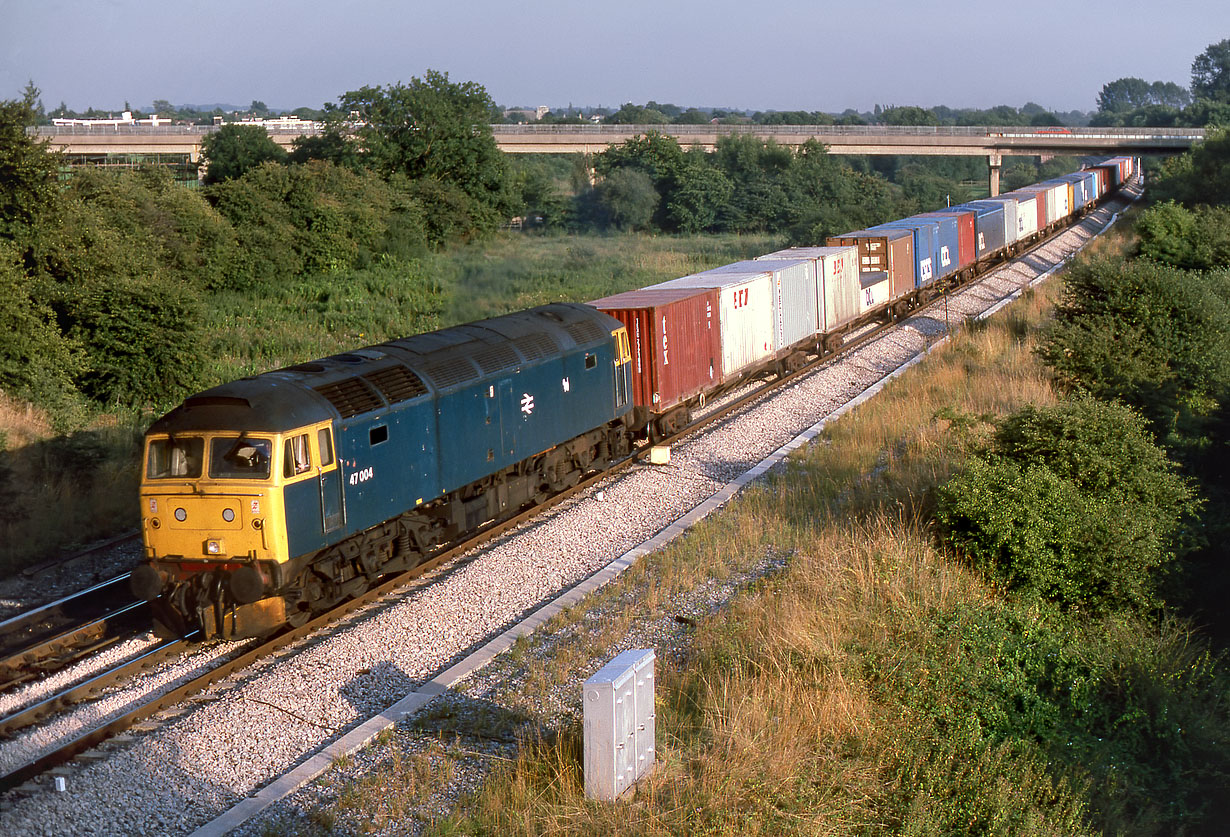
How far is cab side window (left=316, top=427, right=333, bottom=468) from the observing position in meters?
12.1

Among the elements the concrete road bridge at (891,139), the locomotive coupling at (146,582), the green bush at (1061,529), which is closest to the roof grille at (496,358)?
the locomotive coupling at (146,582)

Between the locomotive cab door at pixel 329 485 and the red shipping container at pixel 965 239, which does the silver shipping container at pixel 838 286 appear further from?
the locomotive cab door at pixel 329 485

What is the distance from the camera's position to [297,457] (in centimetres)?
1177

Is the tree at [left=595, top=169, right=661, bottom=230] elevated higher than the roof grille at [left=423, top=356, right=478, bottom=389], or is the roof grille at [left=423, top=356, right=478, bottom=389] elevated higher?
the tree at [left=595, top=169, right=661, bottom=230]

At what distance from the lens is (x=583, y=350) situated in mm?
17703

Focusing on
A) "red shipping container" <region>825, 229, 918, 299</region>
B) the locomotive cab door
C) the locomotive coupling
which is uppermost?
"red shipping container" <region>825, 229, 918, 299</region>

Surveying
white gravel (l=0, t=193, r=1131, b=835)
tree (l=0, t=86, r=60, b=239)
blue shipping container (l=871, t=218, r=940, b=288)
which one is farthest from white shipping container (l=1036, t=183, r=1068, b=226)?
tree (l=0, t=86, r=60, b=239)

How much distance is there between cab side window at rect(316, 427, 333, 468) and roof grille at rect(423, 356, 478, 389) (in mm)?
2151

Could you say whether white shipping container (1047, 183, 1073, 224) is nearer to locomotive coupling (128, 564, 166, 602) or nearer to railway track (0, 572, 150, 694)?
railway track (0, 572, 150, 694)

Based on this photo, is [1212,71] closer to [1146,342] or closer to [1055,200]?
[1055,200]

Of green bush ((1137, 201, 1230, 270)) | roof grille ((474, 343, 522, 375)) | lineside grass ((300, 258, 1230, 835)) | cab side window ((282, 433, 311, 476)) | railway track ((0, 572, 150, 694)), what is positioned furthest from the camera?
green bush ((1137, 201, 1230, 270))

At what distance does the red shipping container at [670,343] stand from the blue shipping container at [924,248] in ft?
49.2

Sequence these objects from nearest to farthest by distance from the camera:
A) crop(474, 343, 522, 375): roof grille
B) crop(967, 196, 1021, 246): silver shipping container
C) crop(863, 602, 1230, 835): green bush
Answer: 1. crop(863, 602, 1230, 835): green bush
2. crop(474, 343, 522, 375): roof grille
3. crop(967, 196, 1021, 246): silver shipping container

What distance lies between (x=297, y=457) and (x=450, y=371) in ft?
10.5
